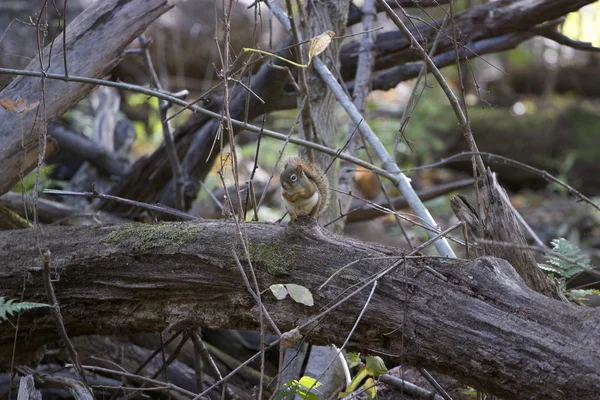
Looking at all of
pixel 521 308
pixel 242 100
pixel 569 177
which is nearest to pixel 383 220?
pixel 569 177

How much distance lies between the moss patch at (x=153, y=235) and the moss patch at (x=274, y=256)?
0.31 meters

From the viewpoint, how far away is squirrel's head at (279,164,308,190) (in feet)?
10.0

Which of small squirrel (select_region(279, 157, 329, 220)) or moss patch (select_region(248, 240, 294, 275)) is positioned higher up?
small squirrel (select_region(279, 157, 329, 220))

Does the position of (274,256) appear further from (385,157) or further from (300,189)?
(385,157)

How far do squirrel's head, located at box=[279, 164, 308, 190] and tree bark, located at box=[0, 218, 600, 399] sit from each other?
0.22m

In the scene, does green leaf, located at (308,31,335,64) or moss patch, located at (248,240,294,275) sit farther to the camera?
green leaf, located at (308,31,335,64)

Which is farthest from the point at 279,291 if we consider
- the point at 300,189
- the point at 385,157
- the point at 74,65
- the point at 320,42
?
the point at 74,65

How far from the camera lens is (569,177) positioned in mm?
9297

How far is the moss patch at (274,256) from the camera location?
9.11 ft

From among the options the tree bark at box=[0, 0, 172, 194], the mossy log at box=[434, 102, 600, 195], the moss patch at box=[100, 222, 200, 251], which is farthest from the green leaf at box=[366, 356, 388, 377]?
the mossy log at box=[434, 102, 600, 195]

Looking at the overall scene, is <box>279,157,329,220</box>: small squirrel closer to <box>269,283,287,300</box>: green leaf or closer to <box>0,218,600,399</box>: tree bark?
<box>0,218,600,399</box>: tree bark

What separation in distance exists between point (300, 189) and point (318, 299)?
58 centimetres

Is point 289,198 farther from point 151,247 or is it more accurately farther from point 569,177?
point 569,177

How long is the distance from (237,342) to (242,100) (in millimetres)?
1754
